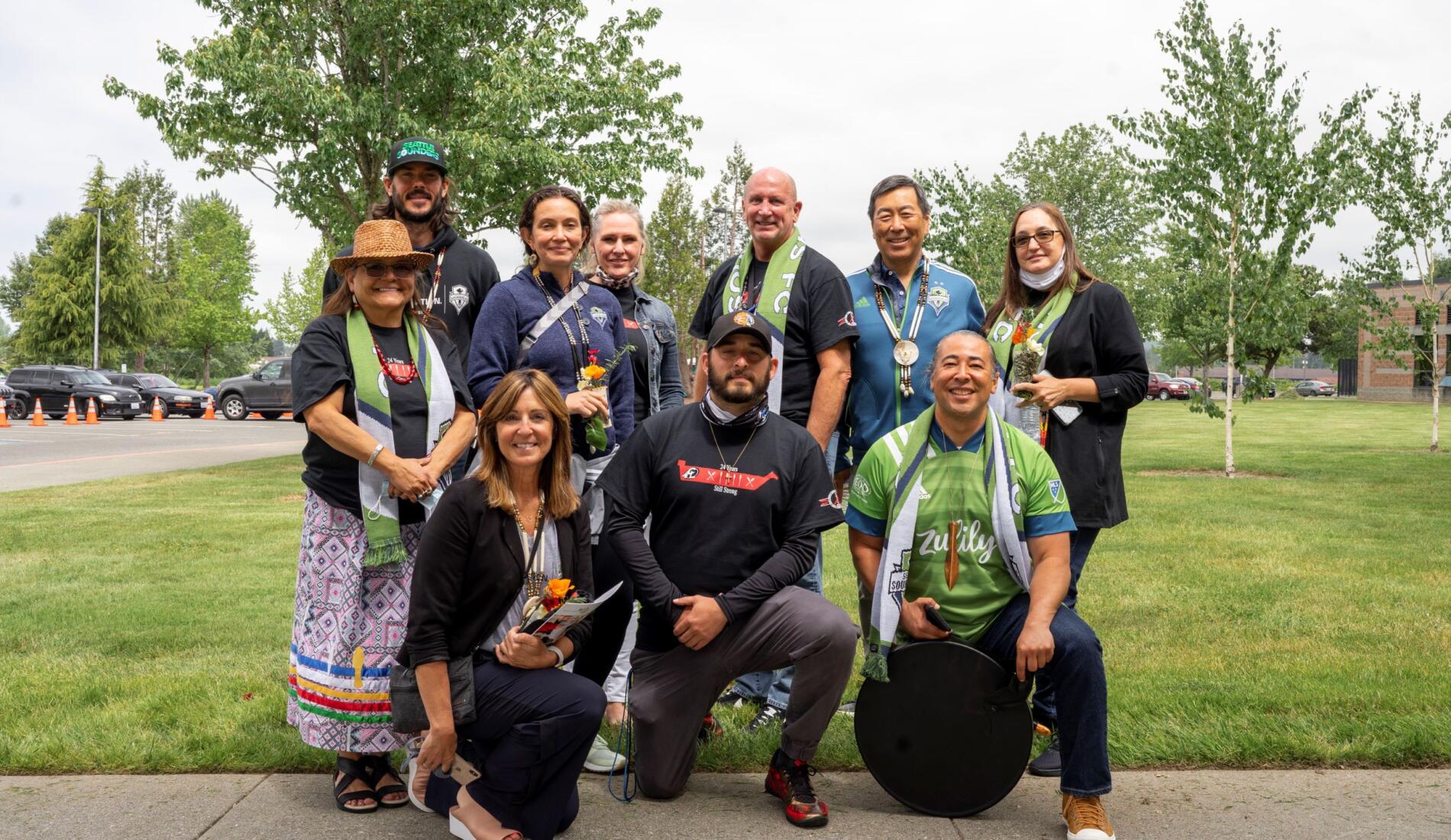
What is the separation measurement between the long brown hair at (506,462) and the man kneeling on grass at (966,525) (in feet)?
3.47

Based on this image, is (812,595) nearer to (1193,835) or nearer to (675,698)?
(675,698)

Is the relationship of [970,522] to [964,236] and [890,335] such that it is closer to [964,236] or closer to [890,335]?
[890,335]

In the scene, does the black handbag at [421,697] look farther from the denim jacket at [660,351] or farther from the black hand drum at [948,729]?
the denim jacket at [660,351]

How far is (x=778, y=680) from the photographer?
189 inches

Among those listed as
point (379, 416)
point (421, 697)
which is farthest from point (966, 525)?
point (379, 416)

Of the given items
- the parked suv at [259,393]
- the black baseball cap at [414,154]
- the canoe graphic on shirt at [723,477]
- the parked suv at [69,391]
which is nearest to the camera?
the canoe graphic on shirt at [723,477]

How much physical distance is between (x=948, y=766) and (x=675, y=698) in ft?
3.09

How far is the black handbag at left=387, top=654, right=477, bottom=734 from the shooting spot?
337 cm

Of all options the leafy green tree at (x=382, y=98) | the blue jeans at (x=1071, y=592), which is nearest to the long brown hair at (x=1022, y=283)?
the blue jeans at (x=1071, y=592)

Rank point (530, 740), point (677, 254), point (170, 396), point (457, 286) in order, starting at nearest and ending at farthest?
point (530, 740) < point (457, 286) < point (170, 396) < point (677, 254)

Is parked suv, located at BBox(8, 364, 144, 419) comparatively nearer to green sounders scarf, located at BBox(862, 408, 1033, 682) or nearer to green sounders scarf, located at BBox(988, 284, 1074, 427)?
green sounders scarf, located at BBox(988, 284, 1074, 427)

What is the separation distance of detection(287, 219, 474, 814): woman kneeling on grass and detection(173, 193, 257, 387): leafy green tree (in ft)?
175

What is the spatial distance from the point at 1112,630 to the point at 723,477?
356 centimetres

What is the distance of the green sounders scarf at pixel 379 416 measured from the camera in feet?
12.0
